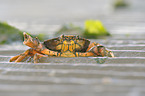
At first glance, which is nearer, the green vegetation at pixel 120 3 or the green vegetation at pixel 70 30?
the green vegetation at pixel 70 30

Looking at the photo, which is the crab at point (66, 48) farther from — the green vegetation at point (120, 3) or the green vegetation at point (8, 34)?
the green vegetation at point (120, 3)

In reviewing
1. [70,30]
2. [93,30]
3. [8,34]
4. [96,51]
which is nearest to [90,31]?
[93,30]

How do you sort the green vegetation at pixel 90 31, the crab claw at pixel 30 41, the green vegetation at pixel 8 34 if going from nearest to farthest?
1. the crab claw at pixel 30 41
2. the green vegetation at pixel 8 34
3. the green vegetation at pixel 90 31

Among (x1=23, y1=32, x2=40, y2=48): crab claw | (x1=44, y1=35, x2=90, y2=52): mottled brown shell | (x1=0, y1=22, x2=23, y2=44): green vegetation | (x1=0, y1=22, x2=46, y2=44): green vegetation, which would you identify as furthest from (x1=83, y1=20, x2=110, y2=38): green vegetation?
(x1=23, y1=32, x2=40, y2=48): crab claw

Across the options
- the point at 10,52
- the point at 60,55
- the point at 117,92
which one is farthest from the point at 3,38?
the point at 117,92

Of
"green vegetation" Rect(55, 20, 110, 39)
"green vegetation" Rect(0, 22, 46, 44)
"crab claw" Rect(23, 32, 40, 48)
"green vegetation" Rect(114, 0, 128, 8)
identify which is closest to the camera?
"crab claw" Rect(23, 32, 40, 48)

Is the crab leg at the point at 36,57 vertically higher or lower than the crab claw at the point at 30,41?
lower

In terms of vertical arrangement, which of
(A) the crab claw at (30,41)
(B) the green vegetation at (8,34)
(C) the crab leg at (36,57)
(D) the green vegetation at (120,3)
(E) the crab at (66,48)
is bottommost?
(C) the crab leg at (36,57)

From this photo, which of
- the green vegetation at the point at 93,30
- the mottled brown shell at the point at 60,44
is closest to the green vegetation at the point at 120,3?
the green vegetation at the point at 93,30

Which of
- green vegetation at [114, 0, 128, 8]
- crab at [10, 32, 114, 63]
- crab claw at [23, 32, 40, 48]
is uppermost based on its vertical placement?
green vegetation at [114, 0, 128, 8]

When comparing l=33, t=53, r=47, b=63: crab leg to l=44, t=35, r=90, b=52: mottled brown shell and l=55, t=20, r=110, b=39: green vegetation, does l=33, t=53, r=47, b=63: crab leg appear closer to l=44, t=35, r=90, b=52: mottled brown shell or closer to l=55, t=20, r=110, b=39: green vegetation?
l=44, t=35, r=90, b=52: mottled brown shell

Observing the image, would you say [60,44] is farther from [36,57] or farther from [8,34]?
[8,34]
